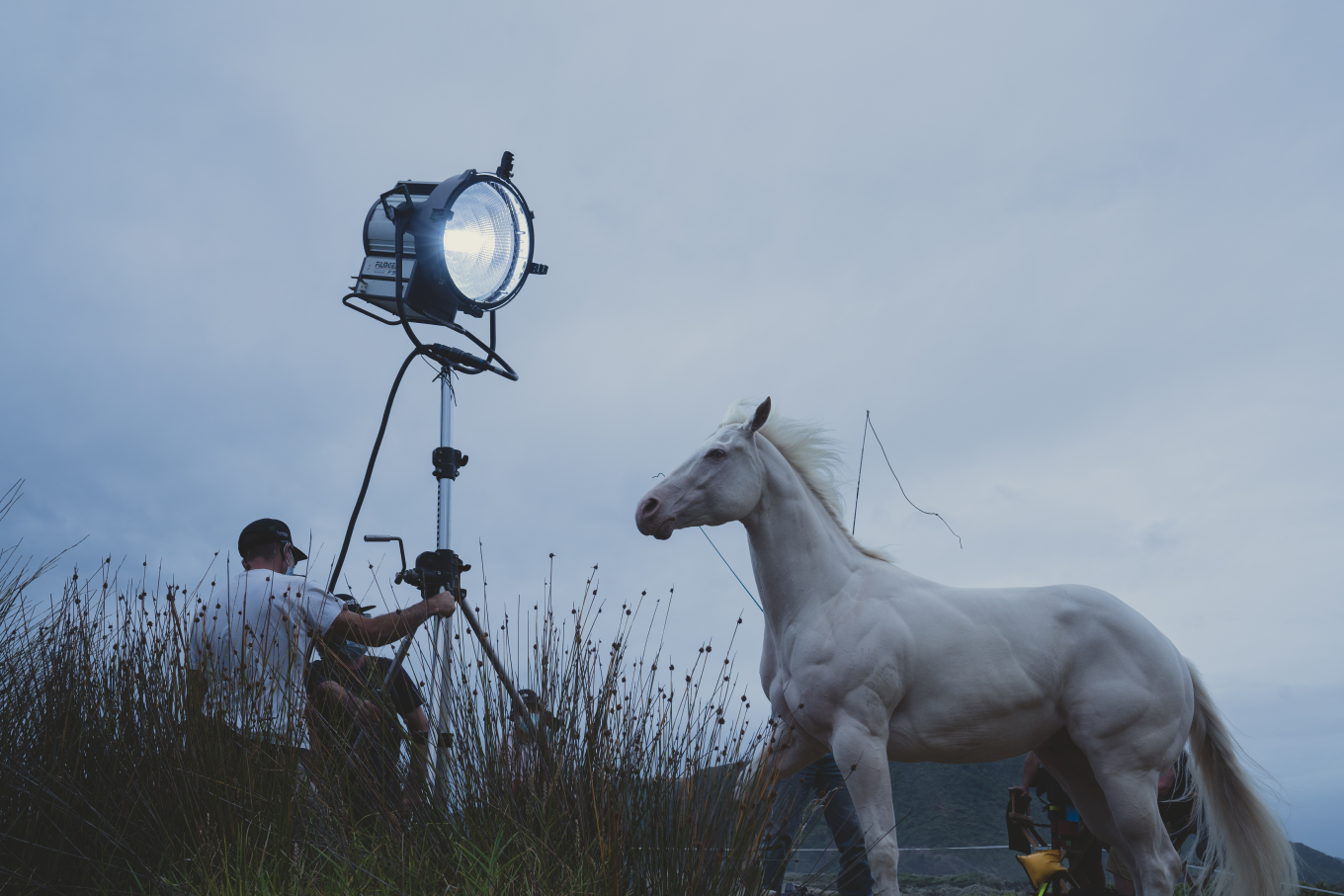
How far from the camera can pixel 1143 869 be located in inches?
105

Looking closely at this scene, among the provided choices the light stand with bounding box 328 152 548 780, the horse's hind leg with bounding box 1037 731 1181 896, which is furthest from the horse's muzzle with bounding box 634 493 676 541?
the horse's hind leg with bounding box 1037 731 1181 896

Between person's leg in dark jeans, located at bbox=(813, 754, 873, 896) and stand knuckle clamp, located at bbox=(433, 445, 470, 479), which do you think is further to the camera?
person's leg in dark jeans, located at bbox=(813, 754, 873, 896)

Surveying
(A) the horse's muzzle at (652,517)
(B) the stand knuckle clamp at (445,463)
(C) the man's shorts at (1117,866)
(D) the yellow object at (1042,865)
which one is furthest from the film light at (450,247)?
(C) the man's shorts at (1117,866)

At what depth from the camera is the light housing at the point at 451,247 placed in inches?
108

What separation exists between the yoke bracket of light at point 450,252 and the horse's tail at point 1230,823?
263 centimetres

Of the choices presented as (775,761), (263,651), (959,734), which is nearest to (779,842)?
(775,761)

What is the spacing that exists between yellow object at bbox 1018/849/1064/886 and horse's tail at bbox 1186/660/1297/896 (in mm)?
450

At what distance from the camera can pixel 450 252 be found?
278 centimetres

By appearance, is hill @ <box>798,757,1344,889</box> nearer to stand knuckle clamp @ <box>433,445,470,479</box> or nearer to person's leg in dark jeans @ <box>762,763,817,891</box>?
person's leg in dark jeans @ <box>762,763,817,891</box>

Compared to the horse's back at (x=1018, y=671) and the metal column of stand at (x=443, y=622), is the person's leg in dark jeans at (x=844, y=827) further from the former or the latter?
the metal column of stand at (x=443, y=622)

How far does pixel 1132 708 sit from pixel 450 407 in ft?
7.37

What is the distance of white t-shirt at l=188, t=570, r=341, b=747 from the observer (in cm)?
230

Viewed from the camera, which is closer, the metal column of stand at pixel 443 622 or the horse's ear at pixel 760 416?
the metal column of stand at pixel 443 622

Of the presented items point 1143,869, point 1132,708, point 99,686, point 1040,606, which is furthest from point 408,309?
point 1143,869
